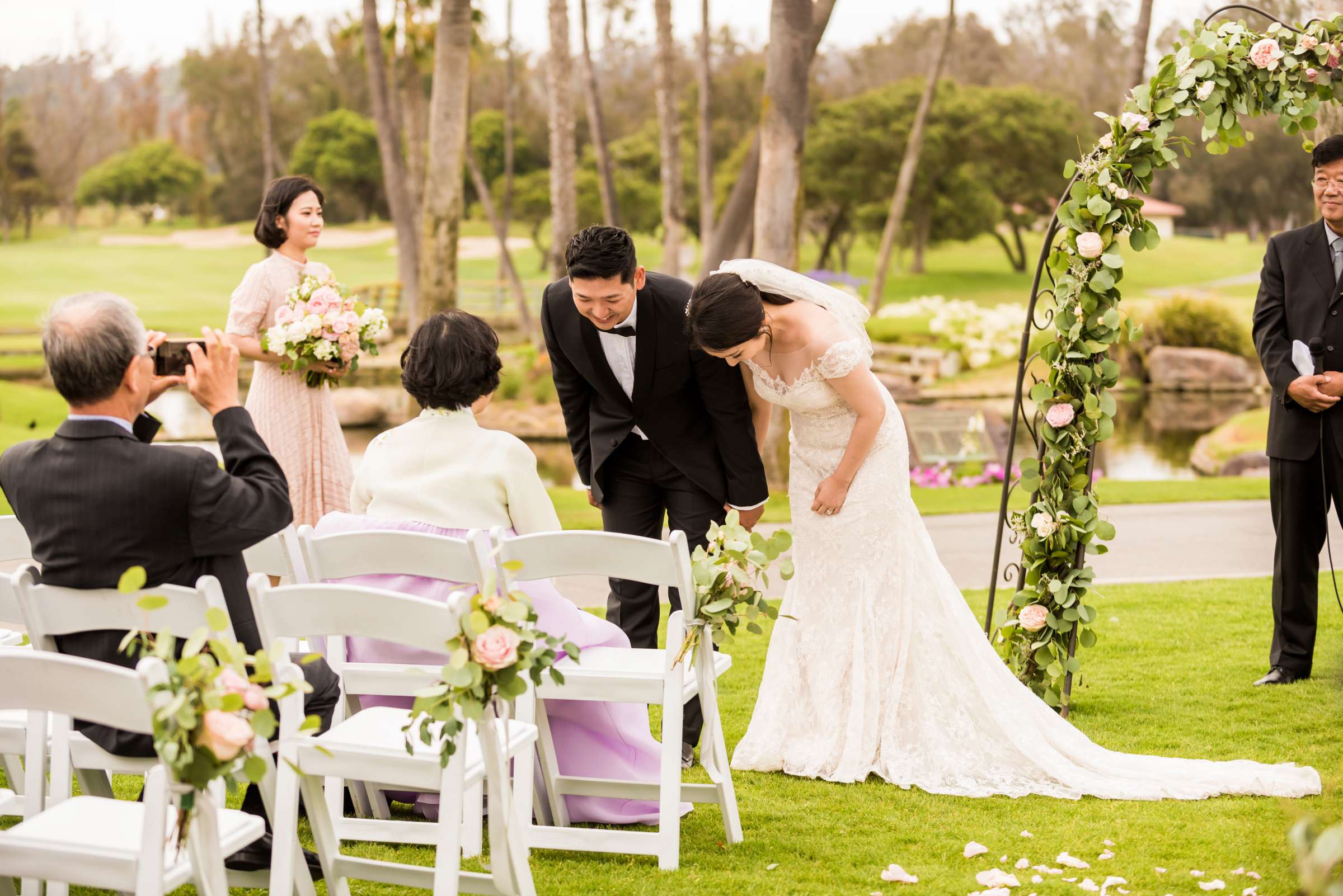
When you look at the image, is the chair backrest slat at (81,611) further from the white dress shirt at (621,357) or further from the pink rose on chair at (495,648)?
the white dress shirt at (621,357)

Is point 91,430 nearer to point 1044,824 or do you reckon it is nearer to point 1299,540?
point 1044,824

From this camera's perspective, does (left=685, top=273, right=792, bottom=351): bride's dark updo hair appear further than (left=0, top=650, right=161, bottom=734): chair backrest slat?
Yes

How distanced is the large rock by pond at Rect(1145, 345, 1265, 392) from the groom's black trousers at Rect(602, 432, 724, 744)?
22.6 meters

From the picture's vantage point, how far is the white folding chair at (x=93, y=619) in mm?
2592

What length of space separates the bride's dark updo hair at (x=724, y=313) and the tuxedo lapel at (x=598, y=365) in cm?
46

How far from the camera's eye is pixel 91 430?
9.14ft

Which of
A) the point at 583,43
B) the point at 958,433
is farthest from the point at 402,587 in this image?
the point at 583,43

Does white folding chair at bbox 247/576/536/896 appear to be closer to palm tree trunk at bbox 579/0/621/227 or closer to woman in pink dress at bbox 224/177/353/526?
woman in pink dress at bbox 224/177/353/526

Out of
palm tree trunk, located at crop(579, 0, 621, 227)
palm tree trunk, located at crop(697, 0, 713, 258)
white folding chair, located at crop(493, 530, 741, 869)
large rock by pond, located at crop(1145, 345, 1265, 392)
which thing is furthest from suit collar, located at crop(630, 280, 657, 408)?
large rock by pond, located at crop(1145, 345, 1265, 392)

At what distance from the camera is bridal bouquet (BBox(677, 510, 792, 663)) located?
3311 mm

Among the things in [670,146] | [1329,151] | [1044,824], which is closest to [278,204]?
[1044,824]

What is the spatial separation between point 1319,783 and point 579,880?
239cm

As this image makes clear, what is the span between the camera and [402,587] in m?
3.52

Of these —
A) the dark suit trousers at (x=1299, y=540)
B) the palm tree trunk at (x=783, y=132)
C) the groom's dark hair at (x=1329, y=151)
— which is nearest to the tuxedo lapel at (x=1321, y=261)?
the groom's dark hair at (x=1329, y=151)
